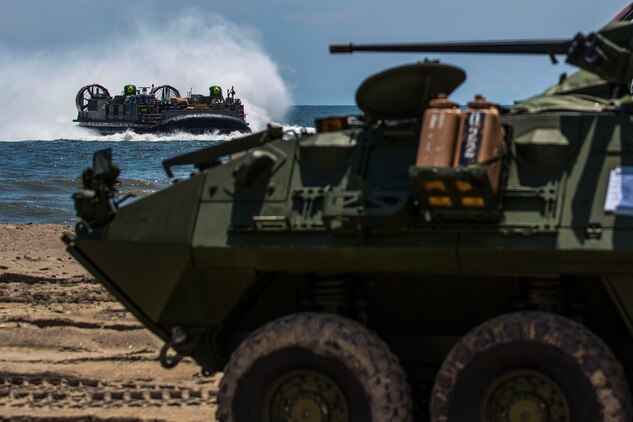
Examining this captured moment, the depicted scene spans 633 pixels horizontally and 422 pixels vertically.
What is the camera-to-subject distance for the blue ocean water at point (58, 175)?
24914 millimetres

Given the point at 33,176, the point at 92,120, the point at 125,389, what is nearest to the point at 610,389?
the point at 125,389

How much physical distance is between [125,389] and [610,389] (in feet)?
13.3

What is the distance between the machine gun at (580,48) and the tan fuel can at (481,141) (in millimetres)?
686

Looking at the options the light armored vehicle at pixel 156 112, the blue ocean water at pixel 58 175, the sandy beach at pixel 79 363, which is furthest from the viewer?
the light armored vehicle at pixel 156 112

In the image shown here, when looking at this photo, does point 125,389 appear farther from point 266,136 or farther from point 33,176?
point 33,176

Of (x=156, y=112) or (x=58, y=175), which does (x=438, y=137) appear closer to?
(x=58, y=175)

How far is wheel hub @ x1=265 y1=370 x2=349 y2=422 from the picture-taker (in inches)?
293

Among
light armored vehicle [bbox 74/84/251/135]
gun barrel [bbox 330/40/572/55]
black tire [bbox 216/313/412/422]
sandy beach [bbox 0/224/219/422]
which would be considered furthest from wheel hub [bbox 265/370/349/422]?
light armored vehicle [bbox 74/84/251/135]

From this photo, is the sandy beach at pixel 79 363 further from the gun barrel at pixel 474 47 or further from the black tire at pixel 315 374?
the gun barrel at pixel 474 47

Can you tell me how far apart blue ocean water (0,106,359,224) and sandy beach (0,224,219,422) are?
8.91 m

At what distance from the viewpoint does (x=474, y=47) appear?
8094 millimetres

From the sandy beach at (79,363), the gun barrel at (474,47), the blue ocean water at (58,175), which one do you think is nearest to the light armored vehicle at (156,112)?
the blue ocean water at (58,175)

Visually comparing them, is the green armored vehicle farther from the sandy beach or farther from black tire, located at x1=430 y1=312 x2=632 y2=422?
the sandy beach

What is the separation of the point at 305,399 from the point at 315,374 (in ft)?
0.48
